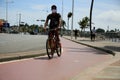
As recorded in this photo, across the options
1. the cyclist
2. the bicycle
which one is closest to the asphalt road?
the bicycle

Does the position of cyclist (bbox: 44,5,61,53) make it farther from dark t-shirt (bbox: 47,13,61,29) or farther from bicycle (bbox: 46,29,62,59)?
bicycle (bbox: 46,29,62,59)

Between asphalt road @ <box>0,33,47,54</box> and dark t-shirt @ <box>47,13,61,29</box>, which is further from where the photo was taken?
asphalt road @ <box>0,33,47,54</box>

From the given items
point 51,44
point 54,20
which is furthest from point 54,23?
point 51,44

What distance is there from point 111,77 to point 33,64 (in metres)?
3.69

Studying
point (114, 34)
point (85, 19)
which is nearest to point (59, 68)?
point (114, 34)

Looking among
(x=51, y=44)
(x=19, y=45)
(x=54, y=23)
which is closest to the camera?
(x=54, y=23)

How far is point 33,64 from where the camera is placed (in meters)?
12.3

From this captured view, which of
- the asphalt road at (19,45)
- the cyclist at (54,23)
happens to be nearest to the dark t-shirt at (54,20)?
the cyclist at (54,23)

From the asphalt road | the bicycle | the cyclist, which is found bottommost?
the asphalt road

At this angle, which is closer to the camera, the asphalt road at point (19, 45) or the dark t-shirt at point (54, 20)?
the dark t-shirt at point (54, 20)

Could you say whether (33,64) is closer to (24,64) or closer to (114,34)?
(24,64)

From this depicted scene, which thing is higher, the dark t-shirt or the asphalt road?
the dark t-shirt

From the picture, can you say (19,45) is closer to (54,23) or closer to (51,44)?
(51,44)

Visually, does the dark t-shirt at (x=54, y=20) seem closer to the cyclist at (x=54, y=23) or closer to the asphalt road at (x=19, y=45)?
the cyclist at (x=54, y=23)
